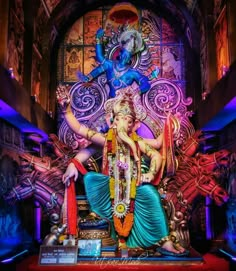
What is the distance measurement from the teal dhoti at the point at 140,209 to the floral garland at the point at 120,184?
0.30ft

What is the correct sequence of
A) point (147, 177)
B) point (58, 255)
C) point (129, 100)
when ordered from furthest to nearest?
point (129, 100)
point (147, 177)
point (58, 255)

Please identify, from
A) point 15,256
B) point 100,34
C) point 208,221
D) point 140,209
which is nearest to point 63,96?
point 140,209

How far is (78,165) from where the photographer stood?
5.77 m

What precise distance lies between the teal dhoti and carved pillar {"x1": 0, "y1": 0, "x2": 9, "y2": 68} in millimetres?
2082

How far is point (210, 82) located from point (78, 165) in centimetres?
275

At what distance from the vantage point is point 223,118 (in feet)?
19.9

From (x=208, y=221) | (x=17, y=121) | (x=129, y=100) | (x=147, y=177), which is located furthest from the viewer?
(x=208, y=221)

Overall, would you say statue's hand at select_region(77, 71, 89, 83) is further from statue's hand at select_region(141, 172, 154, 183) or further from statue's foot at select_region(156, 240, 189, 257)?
statue's foot at select_region(156, 240, 189, 257)

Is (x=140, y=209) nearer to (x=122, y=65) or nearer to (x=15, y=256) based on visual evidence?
(x=15, y=256)

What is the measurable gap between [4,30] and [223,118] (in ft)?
11.8

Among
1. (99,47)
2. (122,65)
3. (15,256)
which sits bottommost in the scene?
(15,256)

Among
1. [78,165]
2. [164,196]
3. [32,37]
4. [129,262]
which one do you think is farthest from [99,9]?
[129,262]

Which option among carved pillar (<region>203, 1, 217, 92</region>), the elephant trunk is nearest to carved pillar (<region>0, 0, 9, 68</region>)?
the elephant trunk

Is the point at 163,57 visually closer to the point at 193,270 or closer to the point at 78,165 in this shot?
the point at 78,165
